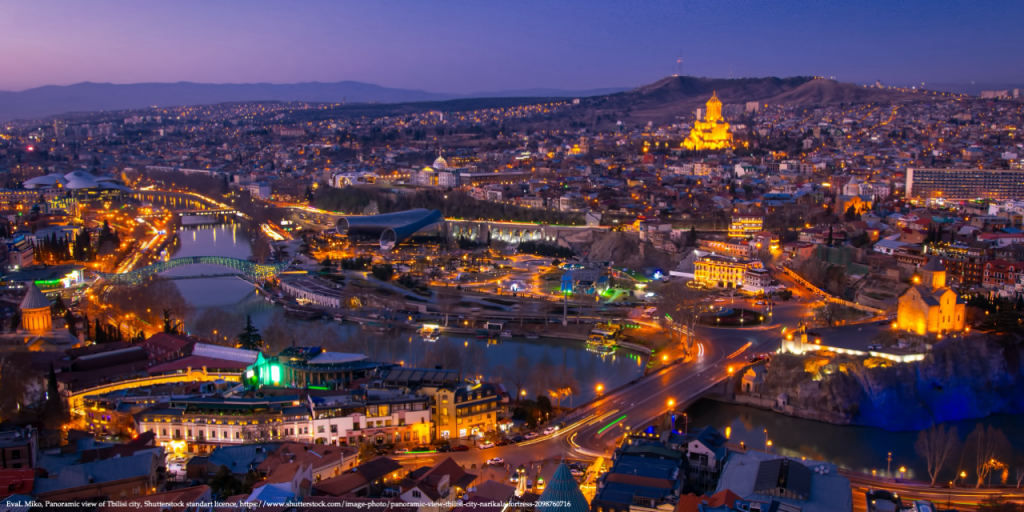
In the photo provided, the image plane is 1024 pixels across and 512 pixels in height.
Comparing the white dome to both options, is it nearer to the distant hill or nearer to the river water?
the river water

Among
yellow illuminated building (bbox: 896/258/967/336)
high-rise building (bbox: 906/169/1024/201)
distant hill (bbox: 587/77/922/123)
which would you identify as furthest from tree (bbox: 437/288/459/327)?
distant hill (bbox: 587/77/922/123)

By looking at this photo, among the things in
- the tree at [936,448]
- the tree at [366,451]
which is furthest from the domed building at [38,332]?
the tree at [936,448]

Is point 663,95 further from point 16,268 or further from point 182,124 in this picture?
point 16,268

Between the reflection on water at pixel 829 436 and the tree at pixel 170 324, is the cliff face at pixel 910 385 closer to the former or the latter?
the reflection on water at pixel 829 436

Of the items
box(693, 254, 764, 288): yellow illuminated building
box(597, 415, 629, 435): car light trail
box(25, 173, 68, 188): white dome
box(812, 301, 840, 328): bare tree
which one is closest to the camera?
box(597, 415, 629, 435): car light trail

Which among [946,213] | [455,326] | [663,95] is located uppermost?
[663,95]

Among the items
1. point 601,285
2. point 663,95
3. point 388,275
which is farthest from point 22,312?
point 663,95
